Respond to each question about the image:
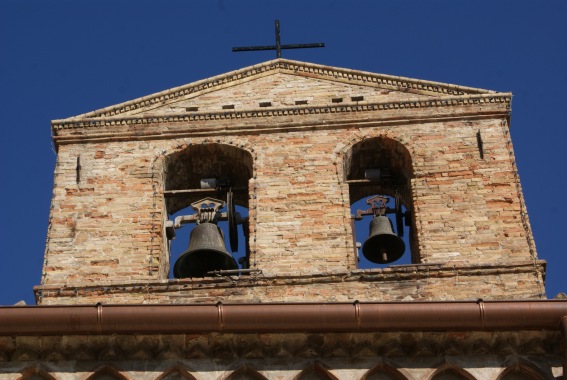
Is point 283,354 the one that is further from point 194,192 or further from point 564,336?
point 194,192

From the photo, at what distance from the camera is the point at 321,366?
44.9 ft

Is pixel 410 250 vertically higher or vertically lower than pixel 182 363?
higher

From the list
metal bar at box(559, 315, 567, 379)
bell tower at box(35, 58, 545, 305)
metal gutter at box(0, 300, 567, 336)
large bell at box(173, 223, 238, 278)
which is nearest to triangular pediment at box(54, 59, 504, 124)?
bell tower at box(35, 58, 545, 305)

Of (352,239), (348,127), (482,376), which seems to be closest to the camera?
(482,376)

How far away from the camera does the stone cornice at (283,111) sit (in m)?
17.7

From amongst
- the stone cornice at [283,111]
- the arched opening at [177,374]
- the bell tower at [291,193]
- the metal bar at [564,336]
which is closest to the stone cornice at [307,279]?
the bell tower at [291,193]

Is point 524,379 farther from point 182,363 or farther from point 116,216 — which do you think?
point 116,216

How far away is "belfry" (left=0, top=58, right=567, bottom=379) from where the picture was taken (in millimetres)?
13750

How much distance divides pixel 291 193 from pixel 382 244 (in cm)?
110

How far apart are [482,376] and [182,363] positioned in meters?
2.57

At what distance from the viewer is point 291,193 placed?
16.7 meters

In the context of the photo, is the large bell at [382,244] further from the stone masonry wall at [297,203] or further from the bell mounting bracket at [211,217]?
the bell mounting bracket at [211,217]

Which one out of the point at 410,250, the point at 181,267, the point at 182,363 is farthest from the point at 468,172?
the point at 182,363

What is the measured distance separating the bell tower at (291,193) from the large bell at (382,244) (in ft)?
0.06
